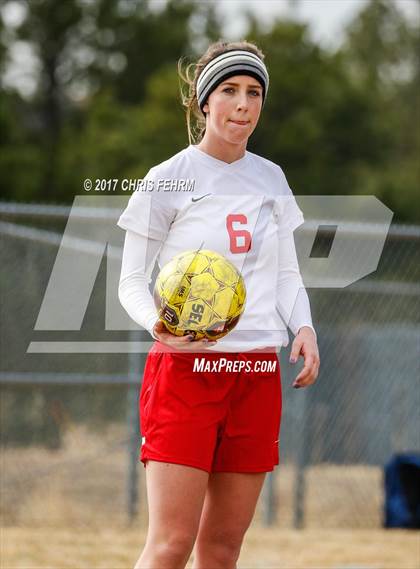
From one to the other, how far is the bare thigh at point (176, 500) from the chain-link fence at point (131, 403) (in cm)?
377

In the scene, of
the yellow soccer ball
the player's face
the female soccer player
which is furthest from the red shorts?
the player's face

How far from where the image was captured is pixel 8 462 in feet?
24.2

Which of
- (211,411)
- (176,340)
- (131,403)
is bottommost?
(211,411)

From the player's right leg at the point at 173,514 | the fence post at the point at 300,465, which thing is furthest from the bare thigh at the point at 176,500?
the fence post at the point at 300,465

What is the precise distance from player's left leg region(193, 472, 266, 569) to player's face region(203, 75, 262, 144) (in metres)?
1.06

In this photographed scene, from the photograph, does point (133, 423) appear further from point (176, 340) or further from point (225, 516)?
point (176, 340)

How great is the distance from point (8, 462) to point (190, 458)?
172 inches

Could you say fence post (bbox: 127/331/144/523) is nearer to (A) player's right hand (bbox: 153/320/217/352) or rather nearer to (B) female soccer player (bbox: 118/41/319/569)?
(B) female soccer player (bbox: 118/41/319/569)

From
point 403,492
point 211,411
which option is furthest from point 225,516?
point 403,492

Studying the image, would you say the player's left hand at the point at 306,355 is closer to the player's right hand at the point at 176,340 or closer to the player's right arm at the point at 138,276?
the player's right hand at the point at 176,340

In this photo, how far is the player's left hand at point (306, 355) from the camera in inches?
133

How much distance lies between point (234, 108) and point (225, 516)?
1.26 m

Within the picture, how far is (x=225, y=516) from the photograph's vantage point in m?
3.37

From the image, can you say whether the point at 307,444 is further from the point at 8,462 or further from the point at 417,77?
the point at 417,77
